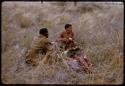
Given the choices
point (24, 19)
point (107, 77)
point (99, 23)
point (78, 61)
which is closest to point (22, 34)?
point (24, 19)

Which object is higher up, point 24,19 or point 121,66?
point 24,19

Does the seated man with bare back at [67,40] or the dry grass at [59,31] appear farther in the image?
the seated man with bare back at [67,40]

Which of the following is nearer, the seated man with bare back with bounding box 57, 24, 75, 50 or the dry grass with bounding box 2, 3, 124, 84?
the dry grass with bounding box 2, 3, 124, 84

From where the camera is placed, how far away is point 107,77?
155 inches

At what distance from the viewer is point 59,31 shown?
→ 20.2 feet

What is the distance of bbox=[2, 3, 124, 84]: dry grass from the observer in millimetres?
4012

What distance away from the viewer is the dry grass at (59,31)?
401cm

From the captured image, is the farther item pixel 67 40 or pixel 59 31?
pixel 59 31

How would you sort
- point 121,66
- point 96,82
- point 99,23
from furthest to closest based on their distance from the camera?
point 99,23 → point 121,66 → point 96,82

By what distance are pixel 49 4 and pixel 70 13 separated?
155 centimetres

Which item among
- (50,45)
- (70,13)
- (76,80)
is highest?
(70,13)

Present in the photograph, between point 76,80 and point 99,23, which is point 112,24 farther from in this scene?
point 76,80

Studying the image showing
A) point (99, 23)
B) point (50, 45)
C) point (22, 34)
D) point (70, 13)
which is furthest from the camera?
point (70, 13)

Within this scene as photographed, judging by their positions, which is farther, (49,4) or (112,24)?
(49,4)
